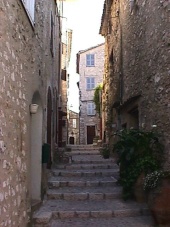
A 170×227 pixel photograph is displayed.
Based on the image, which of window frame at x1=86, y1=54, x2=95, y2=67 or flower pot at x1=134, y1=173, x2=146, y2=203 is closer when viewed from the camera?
flower pot at x1=134, y1=173, x2=146, y2=203

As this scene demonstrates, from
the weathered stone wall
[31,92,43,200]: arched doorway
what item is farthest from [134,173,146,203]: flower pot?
the weathered stone wall

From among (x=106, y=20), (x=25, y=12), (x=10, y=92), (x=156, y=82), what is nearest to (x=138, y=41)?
(x=156, y=82)

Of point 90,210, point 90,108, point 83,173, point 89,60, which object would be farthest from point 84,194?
point 89,60

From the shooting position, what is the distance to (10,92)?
13.0ft

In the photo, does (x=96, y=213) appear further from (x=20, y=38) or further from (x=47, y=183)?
(x=20, y=38)

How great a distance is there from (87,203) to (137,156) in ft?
5.01

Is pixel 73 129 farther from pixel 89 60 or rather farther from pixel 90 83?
pixel 89 60

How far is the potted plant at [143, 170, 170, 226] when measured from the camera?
5.29m

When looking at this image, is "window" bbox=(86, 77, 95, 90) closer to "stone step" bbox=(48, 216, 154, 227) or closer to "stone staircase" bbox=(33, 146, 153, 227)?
"stone staircase" bbox=(33, 146, 153, 227)

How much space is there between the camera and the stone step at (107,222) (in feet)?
18.7

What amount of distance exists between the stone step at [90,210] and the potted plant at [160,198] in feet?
2.70

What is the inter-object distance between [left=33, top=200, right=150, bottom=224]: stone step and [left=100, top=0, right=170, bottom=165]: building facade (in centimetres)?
124

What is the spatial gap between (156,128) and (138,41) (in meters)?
2.89

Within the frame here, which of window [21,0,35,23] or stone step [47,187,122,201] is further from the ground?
window [21,0,35,23]
